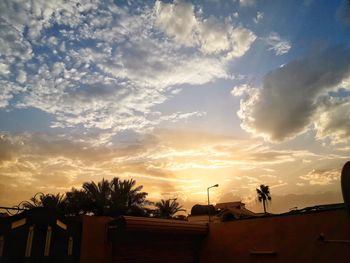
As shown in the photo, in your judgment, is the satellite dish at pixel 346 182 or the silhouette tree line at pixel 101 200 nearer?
the satellite dish at pixel 346 182

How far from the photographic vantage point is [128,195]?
91.3 feet

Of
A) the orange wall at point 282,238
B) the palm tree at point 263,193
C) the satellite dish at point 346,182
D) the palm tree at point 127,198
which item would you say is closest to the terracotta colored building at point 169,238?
the orange wall at point 282,238

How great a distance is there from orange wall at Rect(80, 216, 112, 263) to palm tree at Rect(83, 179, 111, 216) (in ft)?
46.9

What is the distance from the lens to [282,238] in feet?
39.9

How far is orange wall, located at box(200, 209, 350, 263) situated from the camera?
34.4 feet

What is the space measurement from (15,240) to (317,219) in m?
11.3

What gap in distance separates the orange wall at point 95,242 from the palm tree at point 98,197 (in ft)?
46.9

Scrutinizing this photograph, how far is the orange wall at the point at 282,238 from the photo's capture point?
1048cm

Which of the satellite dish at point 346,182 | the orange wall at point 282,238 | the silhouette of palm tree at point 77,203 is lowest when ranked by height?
the orange wall at point 282,238

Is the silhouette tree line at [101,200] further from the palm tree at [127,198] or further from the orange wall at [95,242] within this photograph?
the orange wall at [95,242]

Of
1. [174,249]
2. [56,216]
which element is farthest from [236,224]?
[56,216]

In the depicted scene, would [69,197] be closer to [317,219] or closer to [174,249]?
[174,249]

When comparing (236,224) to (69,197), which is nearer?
(236,224)

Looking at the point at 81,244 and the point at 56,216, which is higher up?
the point at 56,216
